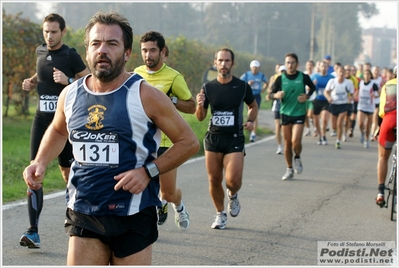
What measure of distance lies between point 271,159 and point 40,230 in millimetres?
7666

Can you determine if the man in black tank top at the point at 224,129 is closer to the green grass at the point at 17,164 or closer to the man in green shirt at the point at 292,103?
the green grass at the point at 17,164

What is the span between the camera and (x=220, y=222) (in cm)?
819

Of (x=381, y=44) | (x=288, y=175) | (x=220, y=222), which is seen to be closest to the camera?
(x=220, y=222)

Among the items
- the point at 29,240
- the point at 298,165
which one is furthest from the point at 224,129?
the point at 298,165

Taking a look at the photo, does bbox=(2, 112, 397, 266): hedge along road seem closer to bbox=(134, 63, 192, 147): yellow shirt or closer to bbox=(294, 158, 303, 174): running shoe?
bbox=(294, 158, 303, 174): running shoe

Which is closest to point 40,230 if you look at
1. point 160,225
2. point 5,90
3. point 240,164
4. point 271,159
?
point 160,225

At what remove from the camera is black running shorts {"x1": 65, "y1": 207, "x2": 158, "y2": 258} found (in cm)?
409

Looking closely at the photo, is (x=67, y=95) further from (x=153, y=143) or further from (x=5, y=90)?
(x=5, y=90)

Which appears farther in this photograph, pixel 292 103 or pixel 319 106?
pixel 319 106

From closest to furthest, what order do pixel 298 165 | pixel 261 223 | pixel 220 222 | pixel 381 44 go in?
pixel 220 222 → pixel 261 223 → pixel 298 165 → pixel 381 44

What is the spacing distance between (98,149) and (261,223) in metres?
4.73

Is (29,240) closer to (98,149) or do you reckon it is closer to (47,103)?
(47,103)

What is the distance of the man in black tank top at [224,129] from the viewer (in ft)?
27.2

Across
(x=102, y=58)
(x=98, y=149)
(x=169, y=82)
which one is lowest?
(x=98, y=149)
